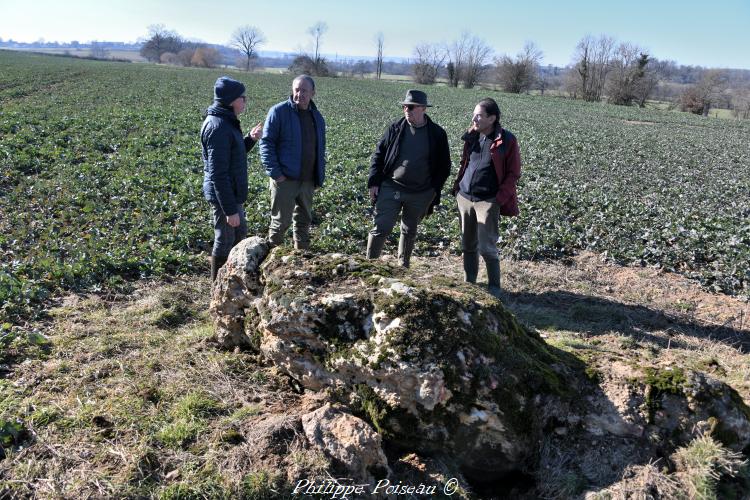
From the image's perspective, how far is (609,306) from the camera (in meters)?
6.64

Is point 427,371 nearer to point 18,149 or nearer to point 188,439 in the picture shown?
point 188,439

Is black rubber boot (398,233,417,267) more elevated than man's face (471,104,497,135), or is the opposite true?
man's face (471,104,497,135)

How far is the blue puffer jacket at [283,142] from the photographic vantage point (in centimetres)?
586

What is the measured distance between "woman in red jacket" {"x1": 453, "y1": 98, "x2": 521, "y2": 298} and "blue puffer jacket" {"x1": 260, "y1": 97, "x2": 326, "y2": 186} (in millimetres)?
1846

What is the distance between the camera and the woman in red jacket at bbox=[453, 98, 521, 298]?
5.79m

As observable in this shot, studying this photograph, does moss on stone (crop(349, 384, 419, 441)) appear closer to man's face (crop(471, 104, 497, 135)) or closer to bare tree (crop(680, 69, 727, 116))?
man's face (crop(471, 104, 497, 135))

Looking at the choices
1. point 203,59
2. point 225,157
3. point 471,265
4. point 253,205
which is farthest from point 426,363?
point 203,59

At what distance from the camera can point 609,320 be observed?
20.4 feet

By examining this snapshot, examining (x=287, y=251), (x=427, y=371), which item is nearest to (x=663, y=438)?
(x=427, y=371)

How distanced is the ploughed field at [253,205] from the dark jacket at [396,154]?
2.12m

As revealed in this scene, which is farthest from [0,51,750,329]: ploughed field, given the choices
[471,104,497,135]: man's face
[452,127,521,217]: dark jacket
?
[471,104,497,135]: man's face

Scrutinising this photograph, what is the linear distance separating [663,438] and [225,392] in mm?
2940

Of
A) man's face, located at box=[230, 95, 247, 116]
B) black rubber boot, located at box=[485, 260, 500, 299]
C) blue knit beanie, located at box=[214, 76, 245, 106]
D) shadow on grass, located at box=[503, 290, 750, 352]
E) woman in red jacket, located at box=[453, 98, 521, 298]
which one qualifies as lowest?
shadow on grass, located at box=[503, 290, 750, 352]

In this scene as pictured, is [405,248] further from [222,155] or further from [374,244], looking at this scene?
[222,155]
